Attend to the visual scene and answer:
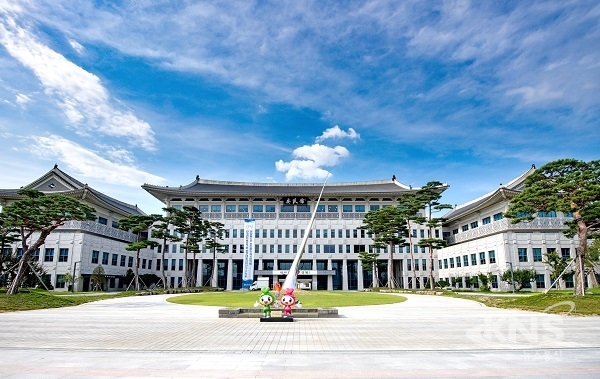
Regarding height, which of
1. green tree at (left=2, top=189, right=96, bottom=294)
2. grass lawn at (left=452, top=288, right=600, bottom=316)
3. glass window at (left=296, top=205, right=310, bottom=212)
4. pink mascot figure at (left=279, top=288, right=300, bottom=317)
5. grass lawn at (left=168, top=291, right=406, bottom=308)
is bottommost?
grass lawn at (left=168, top=291, right=406, bottom=308)

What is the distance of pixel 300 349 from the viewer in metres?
8.73

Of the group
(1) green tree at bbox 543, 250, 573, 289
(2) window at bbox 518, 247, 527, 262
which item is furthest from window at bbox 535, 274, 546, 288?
(2) window at bbox 518, 247, 527, 262

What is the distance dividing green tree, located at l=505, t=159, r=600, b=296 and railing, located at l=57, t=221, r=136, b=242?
4287 cm

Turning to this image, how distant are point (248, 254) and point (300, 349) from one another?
40159 mm

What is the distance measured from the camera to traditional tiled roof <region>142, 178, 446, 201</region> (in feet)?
193

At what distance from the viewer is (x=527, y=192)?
22516 mm

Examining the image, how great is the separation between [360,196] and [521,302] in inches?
1583

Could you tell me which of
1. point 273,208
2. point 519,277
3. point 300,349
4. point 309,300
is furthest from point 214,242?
point 300,349

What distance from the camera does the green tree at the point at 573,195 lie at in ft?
69.3

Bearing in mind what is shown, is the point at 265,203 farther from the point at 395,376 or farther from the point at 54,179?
the point at 395,376

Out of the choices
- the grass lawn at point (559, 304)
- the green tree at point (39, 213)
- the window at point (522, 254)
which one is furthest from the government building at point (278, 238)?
the grass lawn at point (559, 304)

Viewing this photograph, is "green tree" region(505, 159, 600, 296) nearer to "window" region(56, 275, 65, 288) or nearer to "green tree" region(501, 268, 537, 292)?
"green tree" region(501, 268, 537, 292)

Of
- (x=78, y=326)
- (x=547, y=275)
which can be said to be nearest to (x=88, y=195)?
(x=78, y=326)

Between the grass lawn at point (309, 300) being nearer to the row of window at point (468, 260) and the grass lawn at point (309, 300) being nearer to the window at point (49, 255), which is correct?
the row of window at point (468, 260)
